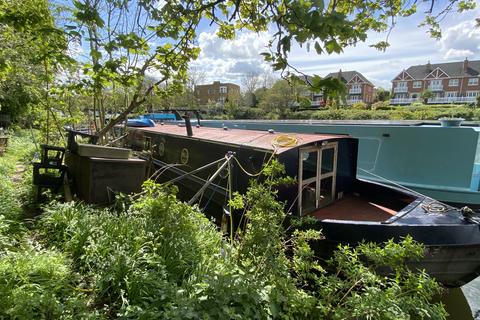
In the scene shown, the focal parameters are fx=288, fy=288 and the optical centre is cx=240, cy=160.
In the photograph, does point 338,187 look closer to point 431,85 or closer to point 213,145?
point 213,145

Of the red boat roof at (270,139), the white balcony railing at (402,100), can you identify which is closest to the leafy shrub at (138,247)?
the red boat roof at (270,139)

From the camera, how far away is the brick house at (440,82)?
58503 millimetres

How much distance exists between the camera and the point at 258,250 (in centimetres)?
232

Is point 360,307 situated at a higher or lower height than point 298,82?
lower

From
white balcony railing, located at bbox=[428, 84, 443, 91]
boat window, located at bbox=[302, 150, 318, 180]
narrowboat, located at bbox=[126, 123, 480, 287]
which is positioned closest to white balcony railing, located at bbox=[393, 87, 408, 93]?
white balcony railing, located at bbox=[428, 84, 443, 91]

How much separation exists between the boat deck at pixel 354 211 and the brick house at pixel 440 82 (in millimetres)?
64054

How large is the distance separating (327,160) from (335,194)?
741 mm

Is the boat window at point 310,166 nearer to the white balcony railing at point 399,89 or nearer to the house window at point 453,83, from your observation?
the house window at point 453,83

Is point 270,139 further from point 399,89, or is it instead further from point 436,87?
point 399,89

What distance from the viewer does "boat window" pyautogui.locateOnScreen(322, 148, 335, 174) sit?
5324mm

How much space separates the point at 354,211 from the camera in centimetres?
521

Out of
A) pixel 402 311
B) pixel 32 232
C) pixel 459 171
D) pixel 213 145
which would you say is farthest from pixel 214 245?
pixel 459 171

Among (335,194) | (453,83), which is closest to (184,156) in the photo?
(335,194)

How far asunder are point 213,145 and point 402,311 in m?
4.34
